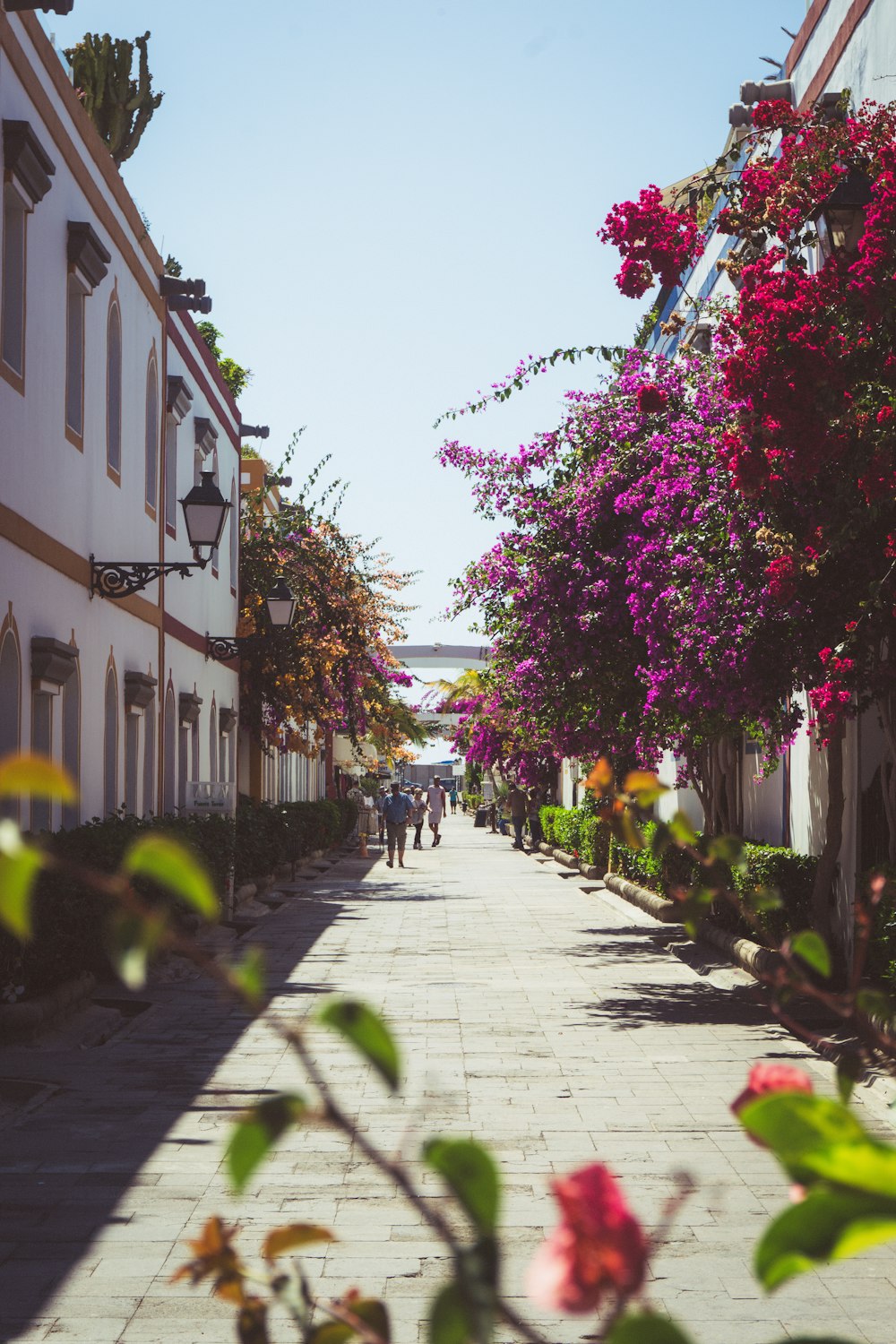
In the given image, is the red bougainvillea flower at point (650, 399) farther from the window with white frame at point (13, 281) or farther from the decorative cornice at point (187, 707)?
the decorative cornice at point (187, 707)

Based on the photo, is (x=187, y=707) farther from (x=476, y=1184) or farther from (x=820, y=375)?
(x=476, y=1184)

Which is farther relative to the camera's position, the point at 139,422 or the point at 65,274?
the point at 139,422

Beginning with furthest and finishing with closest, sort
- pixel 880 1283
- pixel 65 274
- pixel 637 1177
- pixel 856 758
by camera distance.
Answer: pixel 65 274 < pixel 856 758 < pixel 637 1177 < pixel 880 1283

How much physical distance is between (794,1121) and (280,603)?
23.9 meters

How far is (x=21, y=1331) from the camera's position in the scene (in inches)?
221

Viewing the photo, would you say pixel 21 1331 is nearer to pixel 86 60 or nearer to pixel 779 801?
pixel 779 801

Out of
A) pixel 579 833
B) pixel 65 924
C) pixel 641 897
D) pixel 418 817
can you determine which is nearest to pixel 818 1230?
pixel 65 924

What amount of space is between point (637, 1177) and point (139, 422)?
13640 millimetres

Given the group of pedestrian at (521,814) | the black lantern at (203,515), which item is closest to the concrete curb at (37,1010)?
the black lantern at (203,515)

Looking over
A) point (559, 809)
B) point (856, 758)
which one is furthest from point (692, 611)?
point (559, 809)

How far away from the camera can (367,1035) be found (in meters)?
1.34

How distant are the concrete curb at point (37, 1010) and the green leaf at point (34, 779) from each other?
1058 cm

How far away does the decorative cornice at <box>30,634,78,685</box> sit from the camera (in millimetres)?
14117

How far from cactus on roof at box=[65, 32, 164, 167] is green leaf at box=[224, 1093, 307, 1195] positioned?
935 inches
